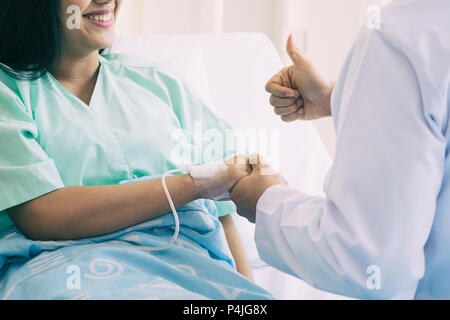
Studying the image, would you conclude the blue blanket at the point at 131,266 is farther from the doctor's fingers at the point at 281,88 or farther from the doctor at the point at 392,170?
the doctor's fingers at the point at 281,88

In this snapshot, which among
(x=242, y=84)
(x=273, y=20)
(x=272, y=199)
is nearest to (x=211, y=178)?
(x=272, y=199)

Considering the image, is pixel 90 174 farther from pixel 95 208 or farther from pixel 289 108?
pixel 289 108

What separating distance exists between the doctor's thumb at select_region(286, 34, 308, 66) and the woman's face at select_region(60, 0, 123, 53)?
0.45 meters

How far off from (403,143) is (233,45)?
53.8 inches

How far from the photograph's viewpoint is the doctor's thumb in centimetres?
122

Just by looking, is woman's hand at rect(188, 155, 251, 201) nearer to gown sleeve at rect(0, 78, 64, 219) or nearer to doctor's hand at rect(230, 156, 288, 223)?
doctor's hand at rect(230, 156, 288, 223)

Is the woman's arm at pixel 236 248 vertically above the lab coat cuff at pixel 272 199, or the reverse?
the lab coat cuff at pixel 272 199

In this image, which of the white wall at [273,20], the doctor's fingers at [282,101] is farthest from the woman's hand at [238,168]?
the white wall at [273,20]

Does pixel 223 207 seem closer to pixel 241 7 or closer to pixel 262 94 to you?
pixel 262 94

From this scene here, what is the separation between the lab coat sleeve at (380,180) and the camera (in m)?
0.74

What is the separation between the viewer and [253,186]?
3.54 feet

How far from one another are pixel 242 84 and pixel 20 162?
1.01 meters

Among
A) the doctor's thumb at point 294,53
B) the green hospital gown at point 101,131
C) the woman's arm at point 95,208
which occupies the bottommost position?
the woman's arm at point 95,208

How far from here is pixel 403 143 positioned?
0.74m
